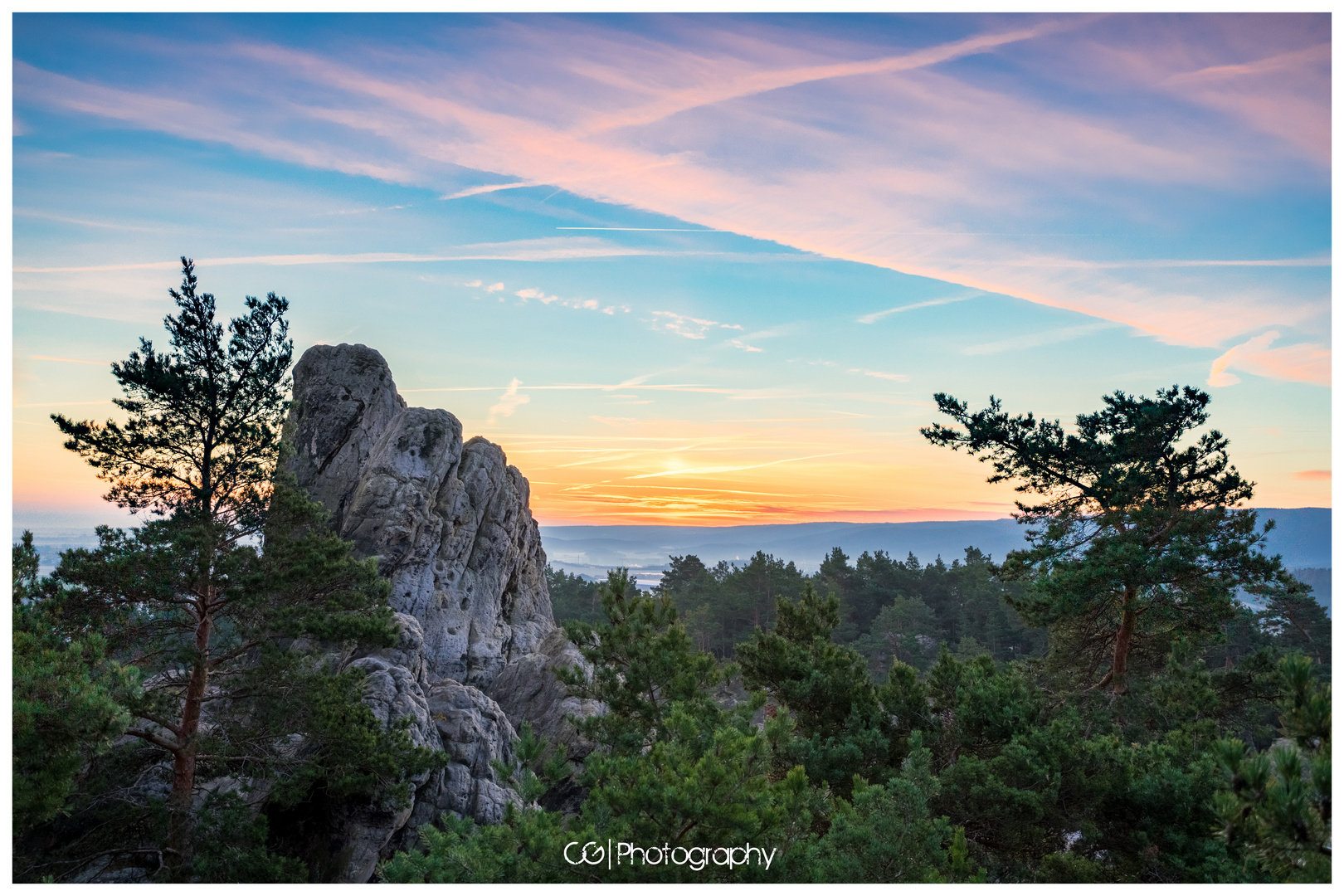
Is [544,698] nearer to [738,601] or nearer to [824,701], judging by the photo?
[824,701]

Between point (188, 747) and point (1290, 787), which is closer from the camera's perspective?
point (1290, 787)

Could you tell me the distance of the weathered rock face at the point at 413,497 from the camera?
62.7 feet

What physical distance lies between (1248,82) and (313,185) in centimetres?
1103

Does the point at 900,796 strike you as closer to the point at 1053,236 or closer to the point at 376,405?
the point at 1053,236

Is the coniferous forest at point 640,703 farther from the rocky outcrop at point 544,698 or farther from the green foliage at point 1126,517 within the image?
the rocky outcrop at point 544,698

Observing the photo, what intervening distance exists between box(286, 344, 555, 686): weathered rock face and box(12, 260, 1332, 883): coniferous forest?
7248 millimetres

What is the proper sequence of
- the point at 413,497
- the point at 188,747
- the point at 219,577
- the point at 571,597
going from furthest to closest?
the point at 571,597
the point at 413,497
the point at 219,577
the point at 188,747

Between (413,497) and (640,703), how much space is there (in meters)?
11.5

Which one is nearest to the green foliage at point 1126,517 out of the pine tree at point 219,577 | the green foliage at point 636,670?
the green foliage at point 636,670

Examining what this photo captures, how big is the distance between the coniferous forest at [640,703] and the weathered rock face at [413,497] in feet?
23.8

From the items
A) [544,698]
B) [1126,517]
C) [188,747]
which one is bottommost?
[544,698]

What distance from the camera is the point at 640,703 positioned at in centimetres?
1083

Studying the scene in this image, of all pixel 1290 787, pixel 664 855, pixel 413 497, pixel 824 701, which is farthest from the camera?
pixel 413 497

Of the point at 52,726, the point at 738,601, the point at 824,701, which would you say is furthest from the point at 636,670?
the point at 738,601
